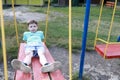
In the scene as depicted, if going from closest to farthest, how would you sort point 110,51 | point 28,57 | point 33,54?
point 28,57 < point 33,54 < point 110,51

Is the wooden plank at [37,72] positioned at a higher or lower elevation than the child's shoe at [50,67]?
lower

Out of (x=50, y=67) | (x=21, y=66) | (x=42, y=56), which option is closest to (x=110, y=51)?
(x=42, y=56)

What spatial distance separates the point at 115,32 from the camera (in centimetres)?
752

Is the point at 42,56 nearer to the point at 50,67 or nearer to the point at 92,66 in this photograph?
the point at 50,67

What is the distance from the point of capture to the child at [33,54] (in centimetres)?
296

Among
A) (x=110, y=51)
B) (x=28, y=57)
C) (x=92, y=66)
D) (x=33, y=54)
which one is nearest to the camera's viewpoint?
(x=28, y=57)

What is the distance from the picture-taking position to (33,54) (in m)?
3.43

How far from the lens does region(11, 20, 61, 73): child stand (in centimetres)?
296

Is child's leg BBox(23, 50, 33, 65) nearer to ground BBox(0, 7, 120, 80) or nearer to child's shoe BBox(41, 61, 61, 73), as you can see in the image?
child's shoe BBox(41, 61, 61, 73)

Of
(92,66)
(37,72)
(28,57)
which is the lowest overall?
(92,66)

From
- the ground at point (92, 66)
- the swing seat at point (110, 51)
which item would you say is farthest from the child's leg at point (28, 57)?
the swing seat at point (110, 51)

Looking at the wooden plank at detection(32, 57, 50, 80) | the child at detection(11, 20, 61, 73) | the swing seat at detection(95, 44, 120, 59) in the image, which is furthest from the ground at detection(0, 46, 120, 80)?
the wooden plank at detection(32, 57, 50, 80)

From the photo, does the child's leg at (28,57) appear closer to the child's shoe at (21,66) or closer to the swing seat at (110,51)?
the child's shoe at (21,66)

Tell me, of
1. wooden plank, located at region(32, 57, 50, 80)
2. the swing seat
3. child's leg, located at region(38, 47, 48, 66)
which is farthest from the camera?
the swing seat
